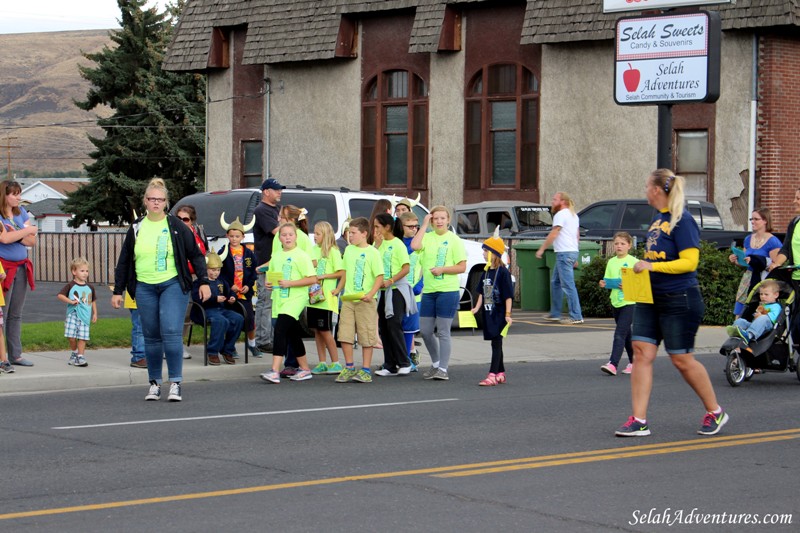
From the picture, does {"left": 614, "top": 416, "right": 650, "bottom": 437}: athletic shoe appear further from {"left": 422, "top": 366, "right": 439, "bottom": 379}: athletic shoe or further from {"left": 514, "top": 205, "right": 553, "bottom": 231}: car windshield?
{"left": 514, "top": 205, "right": 553, "bottom": 231}: car windshield

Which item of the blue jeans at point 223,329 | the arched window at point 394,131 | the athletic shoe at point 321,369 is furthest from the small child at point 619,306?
the arched window at point 394,131

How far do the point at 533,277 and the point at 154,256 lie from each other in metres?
12.0

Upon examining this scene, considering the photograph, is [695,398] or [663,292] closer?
[663,292]

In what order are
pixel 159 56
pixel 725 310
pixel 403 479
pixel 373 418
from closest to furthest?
pixel 403 479, pixel 373 418, pixel 725 310, pixel 159 56

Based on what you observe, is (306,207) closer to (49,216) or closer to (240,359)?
(240,359)

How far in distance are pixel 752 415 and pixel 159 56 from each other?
4370cm

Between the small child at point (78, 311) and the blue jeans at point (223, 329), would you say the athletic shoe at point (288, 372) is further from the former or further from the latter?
the small child at point (78, 311)

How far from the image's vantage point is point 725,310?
2109 cm

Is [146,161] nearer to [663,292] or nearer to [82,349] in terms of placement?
[82,349]

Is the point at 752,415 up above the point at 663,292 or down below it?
below

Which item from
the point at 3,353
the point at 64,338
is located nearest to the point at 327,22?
the point at 64,338

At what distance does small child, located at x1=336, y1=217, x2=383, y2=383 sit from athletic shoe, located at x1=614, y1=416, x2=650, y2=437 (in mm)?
4290

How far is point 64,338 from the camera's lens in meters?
16.1

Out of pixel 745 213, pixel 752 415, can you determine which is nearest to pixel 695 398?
pixel 752 415
